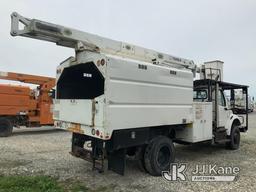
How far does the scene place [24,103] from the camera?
43.8 feet

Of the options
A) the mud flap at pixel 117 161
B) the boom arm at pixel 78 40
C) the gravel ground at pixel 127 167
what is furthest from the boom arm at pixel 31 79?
the mud flap at pixel 117 161

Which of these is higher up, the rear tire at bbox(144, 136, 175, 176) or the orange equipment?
the orange equipment

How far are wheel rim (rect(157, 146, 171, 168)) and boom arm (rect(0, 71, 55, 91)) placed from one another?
9.50 meters

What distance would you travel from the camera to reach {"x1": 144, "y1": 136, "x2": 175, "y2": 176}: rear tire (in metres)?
5.98

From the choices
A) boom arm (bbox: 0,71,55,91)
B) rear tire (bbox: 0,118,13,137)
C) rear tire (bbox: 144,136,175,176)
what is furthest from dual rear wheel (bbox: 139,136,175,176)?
boom arm (bbox: 0,71,55,91)

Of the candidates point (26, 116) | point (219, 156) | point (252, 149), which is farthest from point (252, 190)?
point (26, 116)

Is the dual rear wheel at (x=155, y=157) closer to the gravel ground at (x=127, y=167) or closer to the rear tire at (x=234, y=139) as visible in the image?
the gravel ground at (x=127, y=167)

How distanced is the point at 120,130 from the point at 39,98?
31.9 ft

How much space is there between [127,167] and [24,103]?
847 centimetres

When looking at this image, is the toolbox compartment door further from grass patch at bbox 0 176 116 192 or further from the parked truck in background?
grass patch at bbox 0 176 116 192

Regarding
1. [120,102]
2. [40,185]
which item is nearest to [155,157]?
[120,102]

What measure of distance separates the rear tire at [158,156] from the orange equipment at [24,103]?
8082 millimetres

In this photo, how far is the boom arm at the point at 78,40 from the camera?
505 centimetres

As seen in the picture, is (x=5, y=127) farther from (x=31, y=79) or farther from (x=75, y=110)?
(x=75, y=110)
